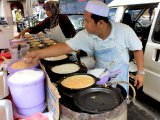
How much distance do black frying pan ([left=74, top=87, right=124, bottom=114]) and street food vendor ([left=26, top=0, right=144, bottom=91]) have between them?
2.06 feet

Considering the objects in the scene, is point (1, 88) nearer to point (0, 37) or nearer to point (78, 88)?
point (78, 88)

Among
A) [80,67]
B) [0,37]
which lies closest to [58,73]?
[80,67]

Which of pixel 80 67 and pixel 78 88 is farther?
pixel 80 67

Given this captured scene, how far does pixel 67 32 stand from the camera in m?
2.77

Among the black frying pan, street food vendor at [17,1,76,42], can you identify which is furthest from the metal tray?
street food vendor at [17,1,76,42]

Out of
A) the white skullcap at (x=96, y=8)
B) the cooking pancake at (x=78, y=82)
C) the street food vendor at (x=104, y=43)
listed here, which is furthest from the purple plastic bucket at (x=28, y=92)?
the white skullcap at (x=96, y=8)

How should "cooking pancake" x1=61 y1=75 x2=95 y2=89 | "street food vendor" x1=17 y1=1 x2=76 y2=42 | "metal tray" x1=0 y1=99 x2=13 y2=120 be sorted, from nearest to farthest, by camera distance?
"metal tray" x1=0 y1=99 x2=13 y2=120 → "cooking pancake" x1=61 y1=75 x2=95 y2=89 → "street food vendor" x1=17 y1=1 x2=76 y2=42

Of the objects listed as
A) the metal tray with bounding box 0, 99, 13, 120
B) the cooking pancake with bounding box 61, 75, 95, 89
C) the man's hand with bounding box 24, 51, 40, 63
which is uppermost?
the man's hand with bounding box 24, 51, 40, 63

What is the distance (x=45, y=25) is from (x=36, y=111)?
2.26m

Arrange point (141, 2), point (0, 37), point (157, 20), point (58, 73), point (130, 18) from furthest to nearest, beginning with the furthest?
point (130, 18)
point (141, 2)
point (157, 20)
point (0, 37)
point (58, 73)

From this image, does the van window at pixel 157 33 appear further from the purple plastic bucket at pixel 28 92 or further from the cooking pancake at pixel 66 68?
the purple plastic bucket at pixel 28 92

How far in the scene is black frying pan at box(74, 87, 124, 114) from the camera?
94 centimetres

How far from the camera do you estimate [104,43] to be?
5.60 ft

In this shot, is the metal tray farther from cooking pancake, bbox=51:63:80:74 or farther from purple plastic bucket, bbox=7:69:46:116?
cooking pancake, bbox=51:63:80:74
